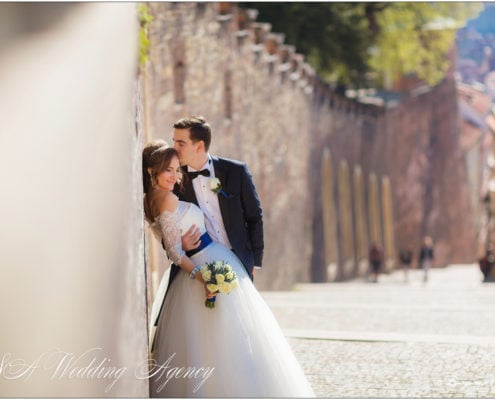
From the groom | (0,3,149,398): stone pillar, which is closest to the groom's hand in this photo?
the groom

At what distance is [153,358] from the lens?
614 centimetres

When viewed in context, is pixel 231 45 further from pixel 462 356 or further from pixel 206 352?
pixel 206 352

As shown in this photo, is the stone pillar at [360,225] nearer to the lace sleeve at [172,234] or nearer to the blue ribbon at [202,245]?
the blue ribbon at [202,245]

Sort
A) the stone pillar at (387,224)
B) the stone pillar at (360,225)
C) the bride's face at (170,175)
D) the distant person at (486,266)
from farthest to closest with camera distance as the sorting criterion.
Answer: the stone pillar at (387,224) < the stone pillar at (360,225) < the distant person at (486,266) < the bride's face at (170,175)

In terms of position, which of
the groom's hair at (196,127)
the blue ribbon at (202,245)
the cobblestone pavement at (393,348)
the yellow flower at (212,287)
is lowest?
the cobblestone pavement at (393,348)

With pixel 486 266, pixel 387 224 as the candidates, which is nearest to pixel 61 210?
pixel 486 266

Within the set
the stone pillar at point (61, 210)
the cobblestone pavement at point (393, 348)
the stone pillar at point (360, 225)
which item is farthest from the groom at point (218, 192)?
the stone pillar at point (360, 225)

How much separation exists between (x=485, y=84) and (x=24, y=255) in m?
41.7

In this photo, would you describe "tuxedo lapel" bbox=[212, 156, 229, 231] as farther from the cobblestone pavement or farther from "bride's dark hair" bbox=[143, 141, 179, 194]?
the cobblestone pavement

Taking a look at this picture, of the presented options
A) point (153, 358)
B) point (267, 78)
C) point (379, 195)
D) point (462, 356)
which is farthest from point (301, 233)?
point (153, 358)

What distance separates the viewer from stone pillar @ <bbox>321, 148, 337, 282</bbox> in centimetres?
2872

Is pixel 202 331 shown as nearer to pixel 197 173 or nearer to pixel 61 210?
pixel 197 173

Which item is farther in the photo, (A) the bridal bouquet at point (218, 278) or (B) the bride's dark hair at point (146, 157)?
(B) the bride's dark hair at point (146, 157)

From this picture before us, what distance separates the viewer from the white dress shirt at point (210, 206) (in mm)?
6238
